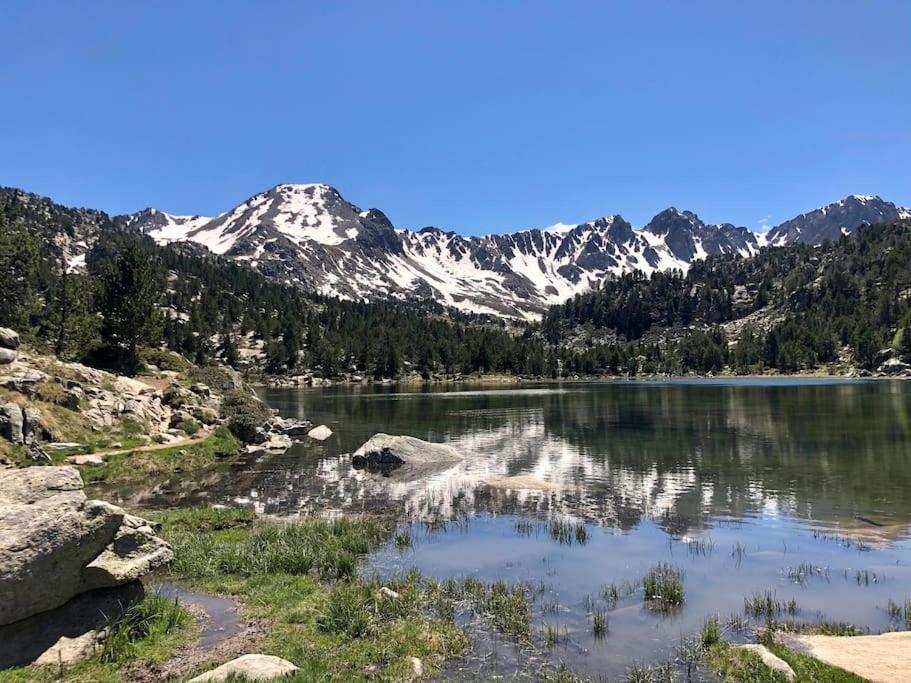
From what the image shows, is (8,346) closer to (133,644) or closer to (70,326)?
(70,326)

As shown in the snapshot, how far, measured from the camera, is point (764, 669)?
14.2 metres

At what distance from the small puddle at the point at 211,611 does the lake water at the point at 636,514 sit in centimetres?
646

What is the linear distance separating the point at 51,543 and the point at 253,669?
588cm

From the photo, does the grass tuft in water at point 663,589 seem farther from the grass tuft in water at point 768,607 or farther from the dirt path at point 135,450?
the dirt path at point 135,450

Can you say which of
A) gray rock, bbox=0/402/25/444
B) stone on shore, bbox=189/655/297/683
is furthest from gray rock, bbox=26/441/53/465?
stone on shore, bbox=189/655/297/683

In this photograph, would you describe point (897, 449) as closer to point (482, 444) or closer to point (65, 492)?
point (482, 444)

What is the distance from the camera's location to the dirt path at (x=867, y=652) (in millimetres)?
13961

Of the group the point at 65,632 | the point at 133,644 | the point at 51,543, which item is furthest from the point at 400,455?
the point at 51,543

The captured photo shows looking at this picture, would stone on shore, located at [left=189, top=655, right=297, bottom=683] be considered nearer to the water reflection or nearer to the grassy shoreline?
the grassy shoreline

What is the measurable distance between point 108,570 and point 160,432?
40648mm

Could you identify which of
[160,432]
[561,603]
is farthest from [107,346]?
[561,603]

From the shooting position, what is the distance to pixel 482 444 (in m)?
62.8

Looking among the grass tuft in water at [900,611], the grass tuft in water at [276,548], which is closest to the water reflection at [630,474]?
the grass tuft in water at [276,548]

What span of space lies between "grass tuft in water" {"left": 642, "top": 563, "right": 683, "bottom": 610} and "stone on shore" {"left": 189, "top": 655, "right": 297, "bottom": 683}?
12.3m
